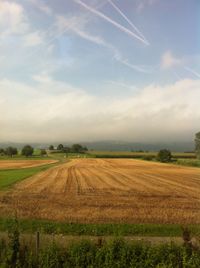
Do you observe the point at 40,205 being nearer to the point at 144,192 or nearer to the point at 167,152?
the point at 144,192

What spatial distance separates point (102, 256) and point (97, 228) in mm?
6478

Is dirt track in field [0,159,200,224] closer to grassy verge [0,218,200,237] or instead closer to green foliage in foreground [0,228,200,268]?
grassy verge [0,218,200,237]

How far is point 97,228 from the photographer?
19766 millimetres

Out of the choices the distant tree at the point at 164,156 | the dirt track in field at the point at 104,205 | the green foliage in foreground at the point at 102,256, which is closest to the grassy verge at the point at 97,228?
the dirt track in field at the point at 104,205

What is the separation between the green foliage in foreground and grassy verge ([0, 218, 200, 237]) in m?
4.78

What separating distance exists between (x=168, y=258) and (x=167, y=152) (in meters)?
130

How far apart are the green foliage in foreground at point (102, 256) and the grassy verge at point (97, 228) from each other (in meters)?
4.78

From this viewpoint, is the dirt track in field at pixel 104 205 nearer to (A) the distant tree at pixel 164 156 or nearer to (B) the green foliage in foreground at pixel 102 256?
(B) the green foliage in foreground at pixel 102 256

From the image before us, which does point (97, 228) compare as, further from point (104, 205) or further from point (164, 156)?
point (164, 156)

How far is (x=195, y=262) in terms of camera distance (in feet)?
42.3

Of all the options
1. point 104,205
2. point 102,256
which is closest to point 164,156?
point 104,205

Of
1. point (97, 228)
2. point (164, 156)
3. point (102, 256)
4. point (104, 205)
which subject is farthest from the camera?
point (164, 156)

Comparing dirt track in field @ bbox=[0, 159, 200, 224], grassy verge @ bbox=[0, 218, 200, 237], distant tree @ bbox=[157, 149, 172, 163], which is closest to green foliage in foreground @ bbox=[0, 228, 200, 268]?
grassy verge @ bbox=[0, 218, 200, 237]

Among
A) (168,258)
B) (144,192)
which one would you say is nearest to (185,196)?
(144,192)
